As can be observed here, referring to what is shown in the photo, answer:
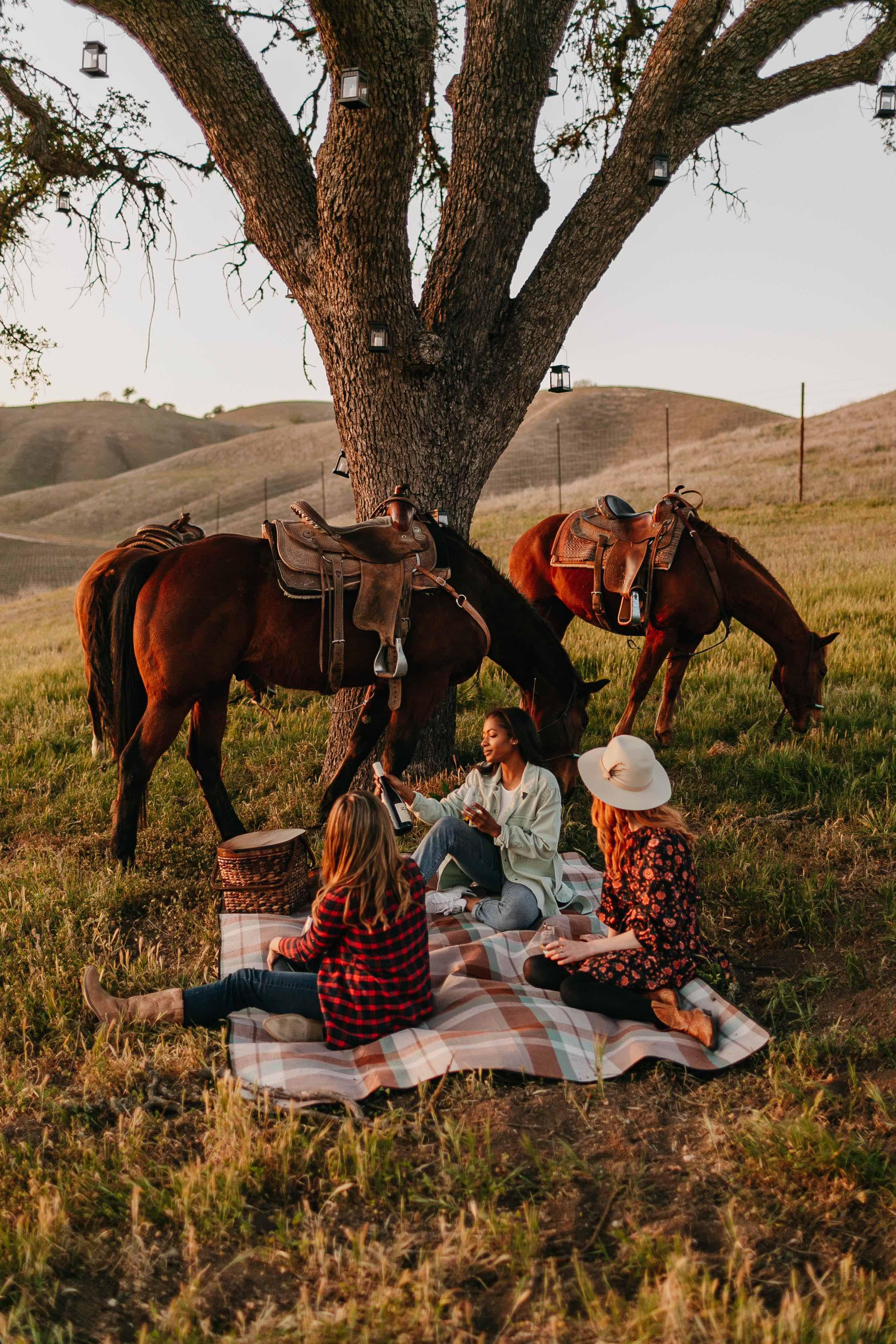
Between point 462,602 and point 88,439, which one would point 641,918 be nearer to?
point 462,602


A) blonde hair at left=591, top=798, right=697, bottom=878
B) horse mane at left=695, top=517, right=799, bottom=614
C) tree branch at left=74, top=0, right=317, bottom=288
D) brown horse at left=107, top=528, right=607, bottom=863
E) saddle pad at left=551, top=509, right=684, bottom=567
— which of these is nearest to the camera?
blonde hair at left=591, top=798, right=697, bottom=878

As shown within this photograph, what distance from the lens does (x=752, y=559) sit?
710cm

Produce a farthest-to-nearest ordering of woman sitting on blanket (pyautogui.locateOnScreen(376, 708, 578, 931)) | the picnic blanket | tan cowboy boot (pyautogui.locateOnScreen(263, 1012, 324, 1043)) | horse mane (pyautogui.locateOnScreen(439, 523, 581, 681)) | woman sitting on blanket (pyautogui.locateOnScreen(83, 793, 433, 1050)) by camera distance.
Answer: horse mane (pyautogui.locateOnScreen(439, 523, 581, 681)) → woman sitting on blanket (pyautogui.locateOnScreen(376, 708, 578, 931)) → tan cowboy boot (pyautogui.locateOnScreen(263, 1012, 324, 1043)) → woman sitting on blanket (pyautogui.locateOnScreen(83, 793, 433, 1050)) → the picnic blanket

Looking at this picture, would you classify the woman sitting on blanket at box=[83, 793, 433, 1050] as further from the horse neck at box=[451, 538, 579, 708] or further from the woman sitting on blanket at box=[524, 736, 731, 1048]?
the horse neck at box=[451, 538, 579, 708]

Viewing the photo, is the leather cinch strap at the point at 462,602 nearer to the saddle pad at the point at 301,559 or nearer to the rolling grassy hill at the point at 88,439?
the saddle pad at the point at 301,559

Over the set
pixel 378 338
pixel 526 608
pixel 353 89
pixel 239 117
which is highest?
pixel 239 117

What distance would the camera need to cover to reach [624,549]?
714cm

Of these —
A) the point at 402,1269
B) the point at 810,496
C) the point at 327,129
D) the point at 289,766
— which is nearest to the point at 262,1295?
the point at 402,1269

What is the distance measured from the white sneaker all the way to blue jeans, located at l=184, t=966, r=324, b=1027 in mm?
1201

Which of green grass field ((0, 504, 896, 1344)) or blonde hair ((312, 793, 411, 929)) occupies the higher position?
blonde hair ((312, 793, 411, 929))

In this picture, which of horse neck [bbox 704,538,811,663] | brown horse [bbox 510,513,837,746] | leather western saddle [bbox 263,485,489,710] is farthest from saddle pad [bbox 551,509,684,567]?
leather western saddle [bbox 263,485,489,710]

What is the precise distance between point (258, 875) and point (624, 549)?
372 cm

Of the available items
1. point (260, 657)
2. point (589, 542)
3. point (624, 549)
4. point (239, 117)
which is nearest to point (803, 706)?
point (624, 549)

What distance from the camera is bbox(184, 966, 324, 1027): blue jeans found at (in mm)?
3865
